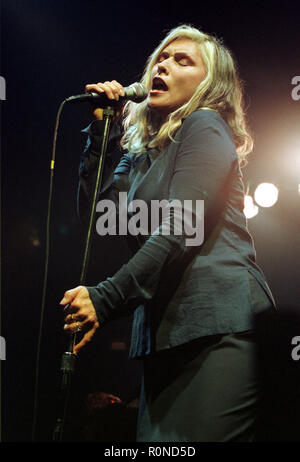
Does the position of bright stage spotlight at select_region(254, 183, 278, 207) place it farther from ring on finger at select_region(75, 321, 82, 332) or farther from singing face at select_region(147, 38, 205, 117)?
ring on finger at select_region(75, 321, 82, 332)

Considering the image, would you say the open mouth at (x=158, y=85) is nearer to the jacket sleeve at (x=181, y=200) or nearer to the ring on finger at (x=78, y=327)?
the jacket sleeve at (x=181, y=200)

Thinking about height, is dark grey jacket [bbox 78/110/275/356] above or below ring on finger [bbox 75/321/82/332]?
above

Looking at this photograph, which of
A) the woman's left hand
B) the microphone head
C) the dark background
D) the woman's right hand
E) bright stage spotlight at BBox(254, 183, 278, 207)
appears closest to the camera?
the woman's left hand

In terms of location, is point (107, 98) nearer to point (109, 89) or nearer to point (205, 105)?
point (109, 89)

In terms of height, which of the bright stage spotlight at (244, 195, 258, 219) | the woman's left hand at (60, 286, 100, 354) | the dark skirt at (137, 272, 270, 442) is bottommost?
the dark skirt at (137, 272, 270, 442)

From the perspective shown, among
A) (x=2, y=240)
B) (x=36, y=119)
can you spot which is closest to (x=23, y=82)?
(x=36, y=119)

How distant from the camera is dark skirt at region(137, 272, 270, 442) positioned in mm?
997

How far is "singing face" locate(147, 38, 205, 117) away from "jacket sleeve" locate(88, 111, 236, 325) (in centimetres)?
30

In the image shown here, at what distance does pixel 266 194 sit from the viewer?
4.41 m

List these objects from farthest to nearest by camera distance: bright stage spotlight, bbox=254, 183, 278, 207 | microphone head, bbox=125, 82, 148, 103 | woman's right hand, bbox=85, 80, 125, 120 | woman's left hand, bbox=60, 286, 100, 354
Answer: bright stage spotlight, bbox=254, 183, 278, 207, microphone head, bbox=125, 82, 148, 103, woman's right hand, bbox=85, 80, 125, 120, woman's left hand, bbox=60, 286, 100, 354

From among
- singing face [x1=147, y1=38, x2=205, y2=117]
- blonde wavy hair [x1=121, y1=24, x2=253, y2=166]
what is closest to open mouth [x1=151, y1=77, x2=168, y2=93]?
singing face [x1=147, y1=38, x2=205, y2=117]

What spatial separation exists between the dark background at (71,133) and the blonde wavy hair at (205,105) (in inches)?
91.2
